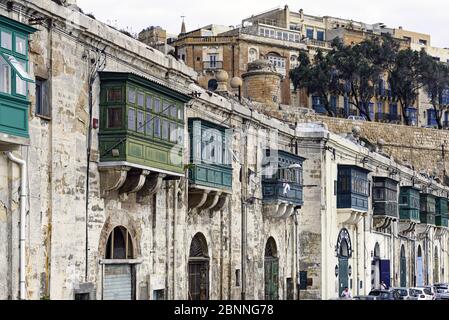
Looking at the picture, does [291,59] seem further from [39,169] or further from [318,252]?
[39,169]

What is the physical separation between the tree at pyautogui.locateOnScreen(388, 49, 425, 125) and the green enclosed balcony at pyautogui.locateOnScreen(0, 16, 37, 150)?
60962 millimetres

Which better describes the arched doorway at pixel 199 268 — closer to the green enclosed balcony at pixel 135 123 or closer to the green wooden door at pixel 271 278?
the green enclosed balcony at pixel 135 123

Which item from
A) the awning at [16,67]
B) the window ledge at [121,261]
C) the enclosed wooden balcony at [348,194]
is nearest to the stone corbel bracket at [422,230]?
the enclosed wooden balcony at [348,194]

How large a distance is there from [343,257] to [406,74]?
4218 centimetres

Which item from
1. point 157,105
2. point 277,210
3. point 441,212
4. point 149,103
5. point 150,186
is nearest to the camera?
point 149,103

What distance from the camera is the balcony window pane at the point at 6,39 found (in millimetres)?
15281

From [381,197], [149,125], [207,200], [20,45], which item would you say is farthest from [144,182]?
[381,197]

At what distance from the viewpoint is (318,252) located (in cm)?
3278

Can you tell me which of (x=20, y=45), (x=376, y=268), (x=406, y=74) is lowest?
(x=376, y=268)

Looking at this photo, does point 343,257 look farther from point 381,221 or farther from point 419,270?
point 419,270

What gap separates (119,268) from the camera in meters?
20.1

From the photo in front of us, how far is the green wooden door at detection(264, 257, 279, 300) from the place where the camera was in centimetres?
2983

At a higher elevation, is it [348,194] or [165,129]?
[165,129]
